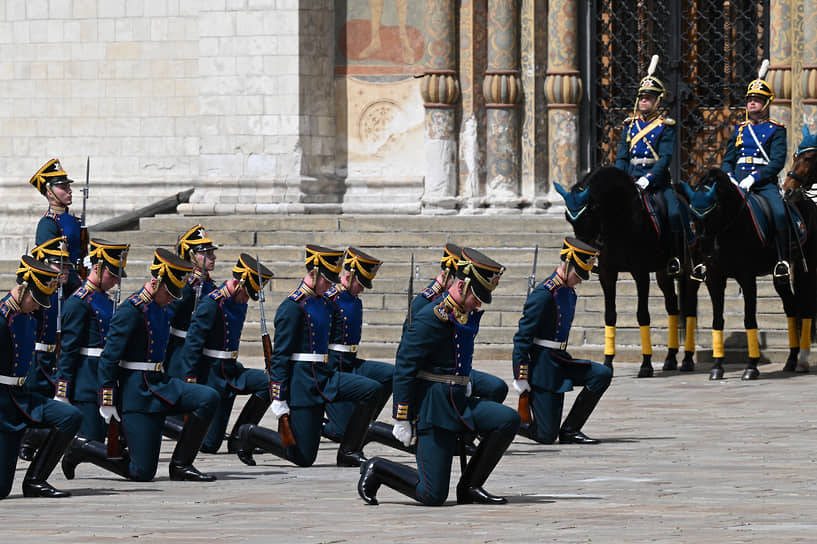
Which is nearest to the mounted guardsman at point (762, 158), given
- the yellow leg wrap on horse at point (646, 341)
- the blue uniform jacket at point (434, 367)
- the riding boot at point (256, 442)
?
the yellow leg wrap on horse at point (646, 341)

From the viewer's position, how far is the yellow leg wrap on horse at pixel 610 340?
16438mm

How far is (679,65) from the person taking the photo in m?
22.1

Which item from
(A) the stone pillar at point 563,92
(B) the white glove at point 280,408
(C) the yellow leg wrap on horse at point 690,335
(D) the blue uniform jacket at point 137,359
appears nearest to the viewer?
(D) the blue uniform jacket at point 137,359

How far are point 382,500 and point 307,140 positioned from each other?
13.7m

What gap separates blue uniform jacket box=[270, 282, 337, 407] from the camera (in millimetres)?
11391

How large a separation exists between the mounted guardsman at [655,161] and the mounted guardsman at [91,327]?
6.38 m

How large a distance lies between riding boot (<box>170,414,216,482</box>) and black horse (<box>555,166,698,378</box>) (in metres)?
5.90

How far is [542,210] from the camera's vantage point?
72.4ft

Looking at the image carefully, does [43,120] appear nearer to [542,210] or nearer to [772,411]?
[542,210]

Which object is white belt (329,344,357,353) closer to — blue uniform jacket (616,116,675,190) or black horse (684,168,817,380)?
black horse (684,168,817,380)

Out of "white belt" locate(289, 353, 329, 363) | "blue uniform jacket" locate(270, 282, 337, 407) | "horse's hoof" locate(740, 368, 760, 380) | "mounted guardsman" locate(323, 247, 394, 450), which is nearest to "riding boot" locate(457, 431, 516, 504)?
"blue uniform jacket" locate(270, 282, 337, 407)

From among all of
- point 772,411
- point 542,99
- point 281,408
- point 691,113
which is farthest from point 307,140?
point 281,408

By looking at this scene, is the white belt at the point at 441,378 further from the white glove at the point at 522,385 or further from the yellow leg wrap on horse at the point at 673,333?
the yellow leg wrap on horse at the point at 673,333

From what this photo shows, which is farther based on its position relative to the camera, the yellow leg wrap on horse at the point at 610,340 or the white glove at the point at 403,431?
the yellow leg wrap on horse at the point at 610,340
